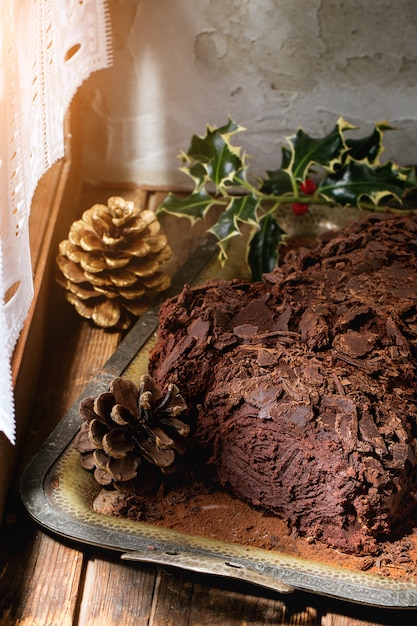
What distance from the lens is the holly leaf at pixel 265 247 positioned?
1.65m

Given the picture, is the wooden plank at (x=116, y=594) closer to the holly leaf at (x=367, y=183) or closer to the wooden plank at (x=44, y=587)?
the wooden plank at (x=44, y=587)

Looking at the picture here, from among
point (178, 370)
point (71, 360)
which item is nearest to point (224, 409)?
point (178, 370)

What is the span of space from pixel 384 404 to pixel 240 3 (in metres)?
0.98

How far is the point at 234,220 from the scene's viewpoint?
162 cm

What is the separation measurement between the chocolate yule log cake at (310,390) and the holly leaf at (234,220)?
252 mm

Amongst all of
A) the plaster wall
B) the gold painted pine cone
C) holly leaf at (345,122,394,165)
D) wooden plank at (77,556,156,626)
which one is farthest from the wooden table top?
the plaster wall

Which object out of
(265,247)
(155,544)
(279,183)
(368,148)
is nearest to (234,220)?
(265,247)

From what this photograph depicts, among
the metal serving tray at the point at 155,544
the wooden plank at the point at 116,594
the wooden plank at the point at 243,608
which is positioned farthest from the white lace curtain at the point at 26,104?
the wooden plank at the point at 243,608

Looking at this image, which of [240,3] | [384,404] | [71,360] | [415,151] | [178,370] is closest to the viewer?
[384,404]

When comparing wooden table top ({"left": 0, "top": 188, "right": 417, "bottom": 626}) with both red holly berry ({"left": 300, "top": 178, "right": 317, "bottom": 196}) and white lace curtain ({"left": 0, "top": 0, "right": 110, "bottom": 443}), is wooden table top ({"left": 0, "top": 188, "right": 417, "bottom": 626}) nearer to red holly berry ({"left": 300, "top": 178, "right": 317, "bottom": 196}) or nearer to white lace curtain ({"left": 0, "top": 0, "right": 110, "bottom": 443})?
white lace curtain ({"left": 0, "top": 0, "right": 110, "bottom": 443})

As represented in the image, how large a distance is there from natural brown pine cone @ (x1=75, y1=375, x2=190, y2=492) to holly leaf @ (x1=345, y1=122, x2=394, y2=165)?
730 mm

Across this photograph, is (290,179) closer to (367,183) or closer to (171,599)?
(367,183)

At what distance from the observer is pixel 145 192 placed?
78.4 inches

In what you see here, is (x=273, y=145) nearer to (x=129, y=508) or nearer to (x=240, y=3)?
(x=240, y=3)
